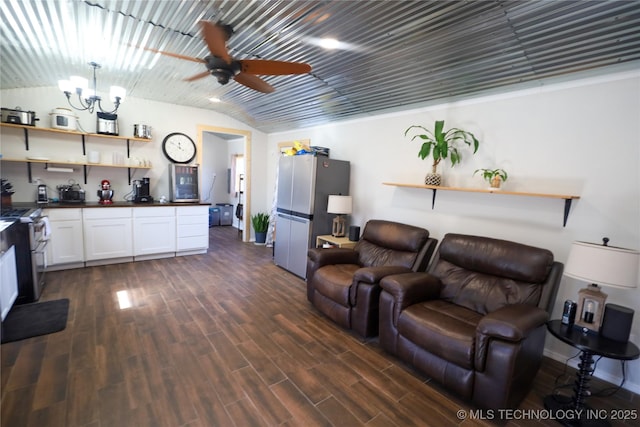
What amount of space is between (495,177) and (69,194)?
5.39 meters

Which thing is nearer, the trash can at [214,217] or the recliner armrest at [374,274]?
the recliner armrest at [374,274]

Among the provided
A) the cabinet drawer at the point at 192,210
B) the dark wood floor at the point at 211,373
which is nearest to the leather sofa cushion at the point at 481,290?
the dark wood floor at the point at 211,373

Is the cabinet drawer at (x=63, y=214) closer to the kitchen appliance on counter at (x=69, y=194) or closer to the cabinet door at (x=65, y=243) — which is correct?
the cabinet door at (x=65, y=243)

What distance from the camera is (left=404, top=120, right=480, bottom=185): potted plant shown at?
2974 mm

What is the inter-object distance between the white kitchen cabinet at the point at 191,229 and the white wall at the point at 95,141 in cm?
63

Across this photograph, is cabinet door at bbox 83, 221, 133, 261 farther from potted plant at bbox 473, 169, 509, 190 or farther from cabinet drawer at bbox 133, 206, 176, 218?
potted plant at bbox 473, 169, 509, 190

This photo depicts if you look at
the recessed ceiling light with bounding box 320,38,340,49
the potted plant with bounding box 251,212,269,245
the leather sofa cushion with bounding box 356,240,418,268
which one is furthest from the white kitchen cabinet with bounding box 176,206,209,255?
the recessed ceiling light with bounding box 320,38,340,49

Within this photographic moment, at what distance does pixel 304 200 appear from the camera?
13.3 feet

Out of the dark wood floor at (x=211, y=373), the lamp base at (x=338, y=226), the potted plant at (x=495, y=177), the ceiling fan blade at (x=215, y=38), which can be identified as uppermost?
the ceiling fan blade at (x=215, y=38)

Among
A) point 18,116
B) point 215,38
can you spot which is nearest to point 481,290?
point 215,38

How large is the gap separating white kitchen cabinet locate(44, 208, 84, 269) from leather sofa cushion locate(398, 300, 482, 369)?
170 inches

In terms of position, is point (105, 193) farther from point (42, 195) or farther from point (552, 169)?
point (552, 169)

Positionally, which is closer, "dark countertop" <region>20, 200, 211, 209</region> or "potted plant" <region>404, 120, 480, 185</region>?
"potted plant" <region>404, 120, 480, 185</region>

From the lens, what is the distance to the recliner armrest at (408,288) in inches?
89.7
